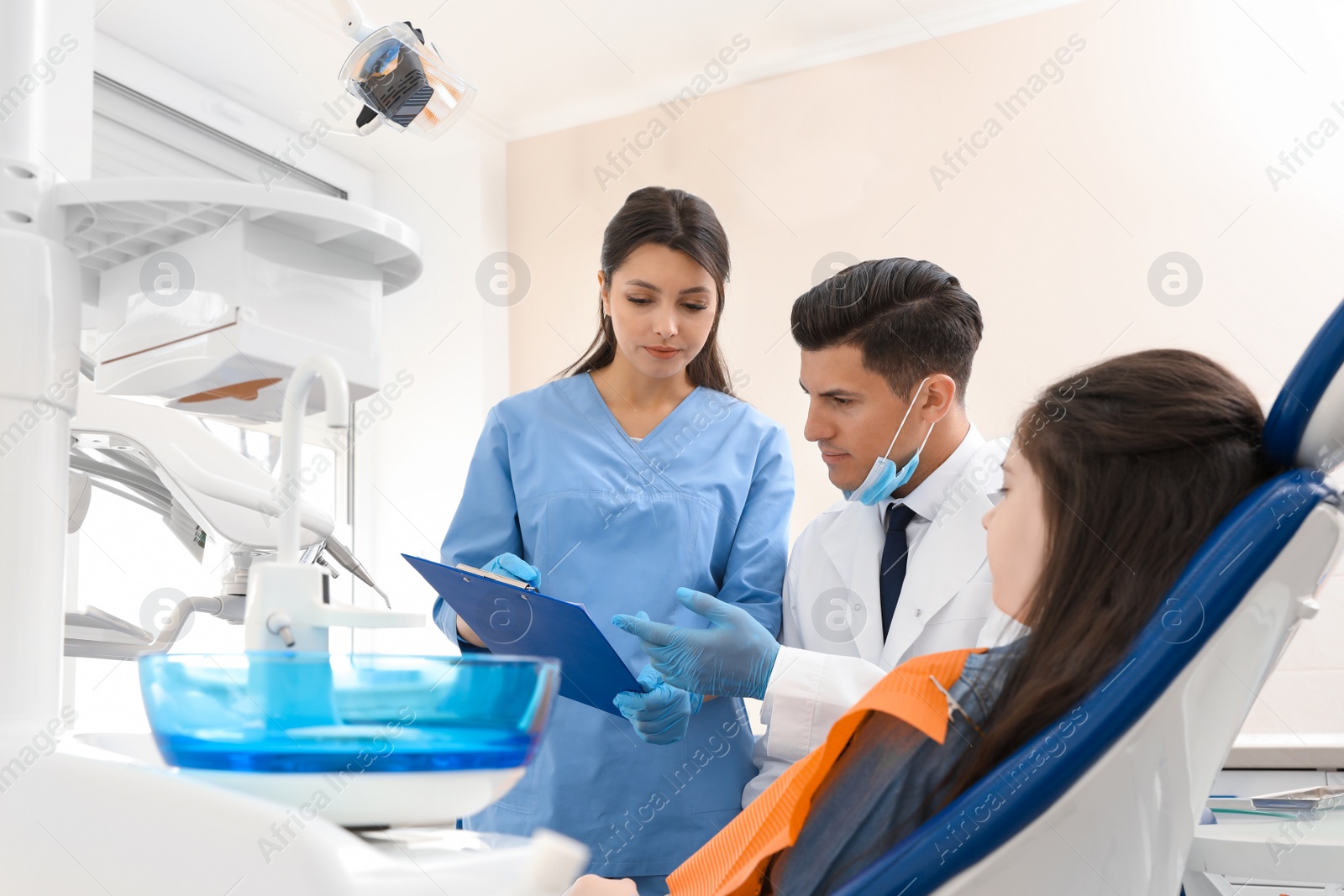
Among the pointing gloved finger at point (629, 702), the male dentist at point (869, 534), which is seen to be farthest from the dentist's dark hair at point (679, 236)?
the pointing gloved finger at point (629, 702)

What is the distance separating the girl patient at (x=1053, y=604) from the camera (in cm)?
74

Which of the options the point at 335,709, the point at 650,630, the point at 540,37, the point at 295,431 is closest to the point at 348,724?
the point at 335,709

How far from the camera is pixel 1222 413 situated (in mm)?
772

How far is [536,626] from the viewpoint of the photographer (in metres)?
1.14

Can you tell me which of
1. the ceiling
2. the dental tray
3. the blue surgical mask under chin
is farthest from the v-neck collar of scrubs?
the ceiling

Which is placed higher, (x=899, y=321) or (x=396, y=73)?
(x=396, y=73)

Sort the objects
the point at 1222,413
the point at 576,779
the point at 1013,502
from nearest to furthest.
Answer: the point at 1222,413 < the point at 1013,502 < the point at 576,779

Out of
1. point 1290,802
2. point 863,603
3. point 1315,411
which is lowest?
point 1290,802

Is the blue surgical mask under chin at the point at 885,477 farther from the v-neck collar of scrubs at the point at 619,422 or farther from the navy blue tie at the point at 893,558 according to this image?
the v-neck collar of scrubs at the point at 619,422

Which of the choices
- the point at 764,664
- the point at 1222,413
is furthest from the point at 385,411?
the point at 1222,413

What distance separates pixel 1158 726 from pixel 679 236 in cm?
109

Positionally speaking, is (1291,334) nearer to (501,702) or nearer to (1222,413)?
(1222,413)

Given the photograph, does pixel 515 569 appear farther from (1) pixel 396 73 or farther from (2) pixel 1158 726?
(2) pixel 1158 726

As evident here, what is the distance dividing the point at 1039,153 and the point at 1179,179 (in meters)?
0.36
